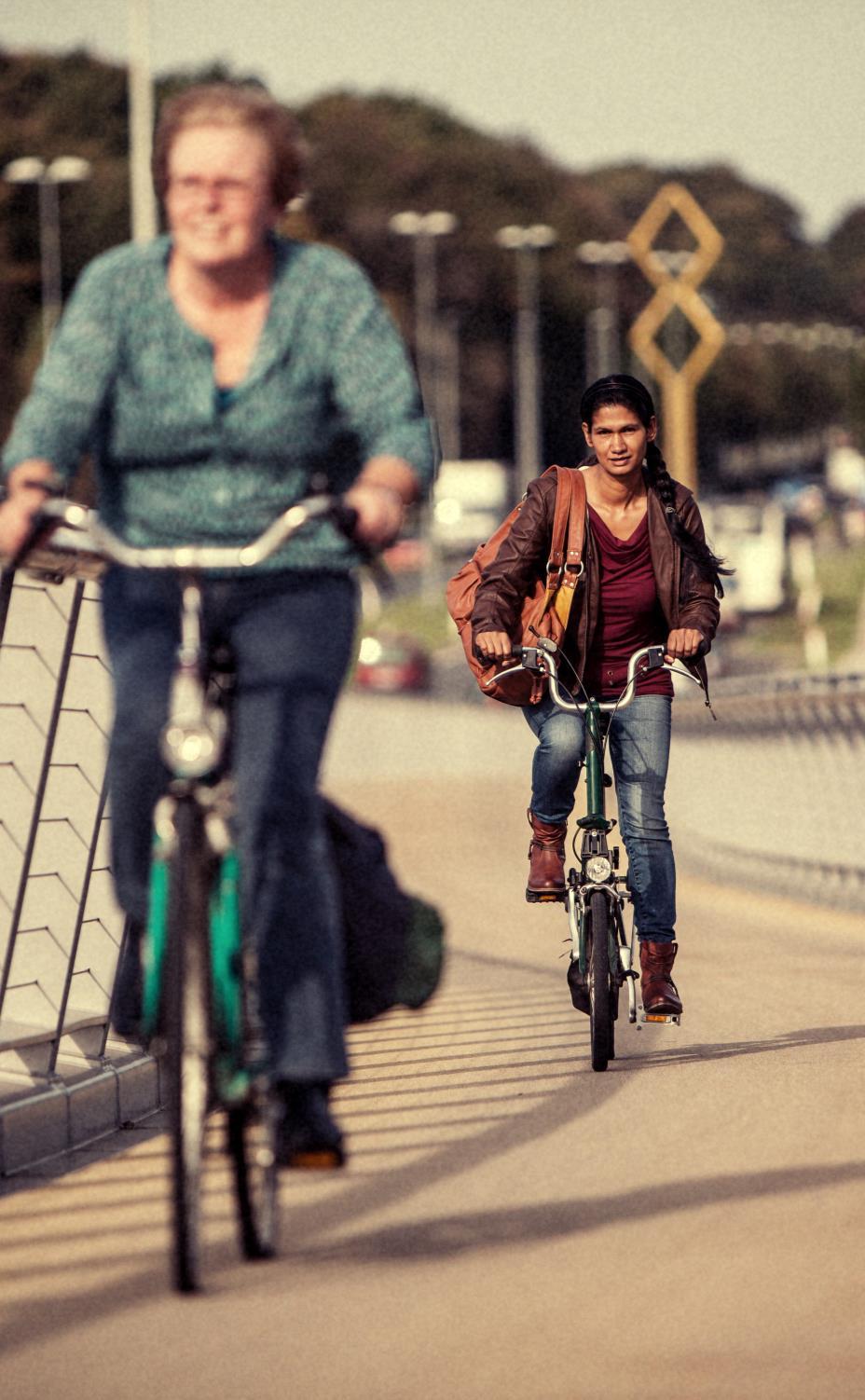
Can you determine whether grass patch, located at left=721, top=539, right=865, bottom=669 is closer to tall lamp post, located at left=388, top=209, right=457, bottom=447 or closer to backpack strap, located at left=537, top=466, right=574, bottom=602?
tall lamp post, located at left=388, top=209, right=457, bottom=447

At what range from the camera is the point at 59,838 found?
6828 mm

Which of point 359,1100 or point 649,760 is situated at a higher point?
point 649,760

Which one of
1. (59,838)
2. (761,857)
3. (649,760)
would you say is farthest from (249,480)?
(761,857)

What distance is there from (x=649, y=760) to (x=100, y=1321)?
3.53 m

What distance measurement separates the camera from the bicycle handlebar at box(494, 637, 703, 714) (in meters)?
7.76

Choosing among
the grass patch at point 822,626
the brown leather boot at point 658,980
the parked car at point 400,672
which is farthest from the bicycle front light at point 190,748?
the grass patch at point 822,626

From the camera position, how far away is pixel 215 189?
4.98 metres

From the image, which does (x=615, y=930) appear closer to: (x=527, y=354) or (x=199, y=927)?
(x=199, y=927)

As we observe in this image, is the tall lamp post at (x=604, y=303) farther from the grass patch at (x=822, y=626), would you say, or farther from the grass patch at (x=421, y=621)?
the grass patch at (x=421, y=621)

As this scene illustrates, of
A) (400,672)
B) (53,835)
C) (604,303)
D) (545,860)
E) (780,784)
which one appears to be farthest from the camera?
(604,303)

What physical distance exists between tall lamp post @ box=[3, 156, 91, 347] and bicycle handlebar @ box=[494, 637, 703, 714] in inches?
1647

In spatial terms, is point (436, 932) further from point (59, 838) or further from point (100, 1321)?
point (59, 838)

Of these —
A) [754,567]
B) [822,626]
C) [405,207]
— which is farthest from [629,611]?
[405,207]

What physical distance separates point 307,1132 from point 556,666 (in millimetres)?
2961
